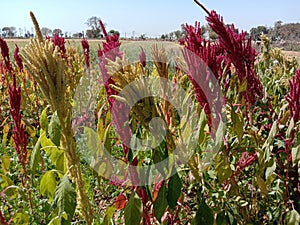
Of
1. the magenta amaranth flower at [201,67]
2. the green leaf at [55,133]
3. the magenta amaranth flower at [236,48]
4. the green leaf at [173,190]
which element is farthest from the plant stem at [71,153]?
the magenta amaranth flower at [236,48]

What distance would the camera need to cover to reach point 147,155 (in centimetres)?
→ 211

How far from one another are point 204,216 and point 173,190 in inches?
7.7

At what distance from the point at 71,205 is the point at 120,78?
333mm

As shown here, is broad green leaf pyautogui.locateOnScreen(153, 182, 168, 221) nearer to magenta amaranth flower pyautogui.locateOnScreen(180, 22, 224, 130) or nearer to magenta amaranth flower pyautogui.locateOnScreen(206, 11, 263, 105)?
magenta amaranth flower pyautogui.locateOnScreen(180, 22, 224, 130)

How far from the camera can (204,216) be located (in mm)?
1048

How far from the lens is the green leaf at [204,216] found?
41.1 inches

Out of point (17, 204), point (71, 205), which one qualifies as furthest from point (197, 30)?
point (17, 204)

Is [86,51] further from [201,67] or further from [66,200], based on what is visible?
[66,200]

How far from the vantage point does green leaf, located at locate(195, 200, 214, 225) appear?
1.04 meters

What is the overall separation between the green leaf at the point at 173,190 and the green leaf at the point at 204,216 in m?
0.16

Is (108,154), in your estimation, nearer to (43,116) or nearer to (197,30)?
(43,116)

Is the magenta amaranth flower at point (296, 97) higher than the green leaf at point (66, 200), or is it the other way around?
the magenta amaranth flower at point (296, 97)

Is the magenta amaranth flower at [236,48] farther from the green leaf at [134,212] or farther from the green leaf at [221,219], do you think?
the green leaf at [134,212]

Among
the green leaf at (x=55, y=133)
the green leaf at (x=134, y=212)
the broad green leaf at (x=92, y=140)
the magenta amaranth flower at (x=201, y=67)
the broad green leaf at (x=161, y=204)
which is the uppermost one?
the magenta amaranth flower at (x=201, y=67)
